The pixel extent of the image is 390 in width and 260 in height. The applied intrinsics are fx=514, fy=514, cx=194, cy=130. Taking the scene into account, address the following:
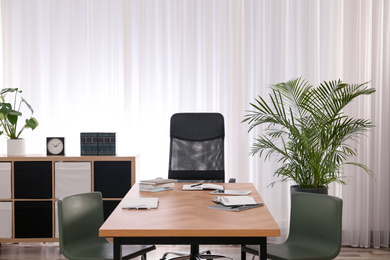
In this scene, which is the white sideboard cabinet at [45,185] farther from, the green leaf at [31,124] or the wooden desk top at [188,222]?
the wooden desk top at [188,222]

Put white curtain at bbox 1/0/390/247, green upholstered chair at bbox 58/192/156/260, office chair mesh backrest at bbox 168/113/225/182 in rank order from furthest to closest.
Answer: white curtain at bbox 1/0/390/247 < office chair mesh backrest at bbox 168/113/225/182 < green upholstered chair at bbox 58/192/156/260

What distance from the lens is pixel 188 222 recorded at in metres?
2.56

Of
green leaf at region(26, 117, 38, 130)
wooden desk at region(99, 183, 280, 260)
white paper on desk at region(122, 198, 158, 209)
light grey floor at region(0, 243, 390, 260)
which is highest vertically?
green leaf at region(26, 117, 38, 130)

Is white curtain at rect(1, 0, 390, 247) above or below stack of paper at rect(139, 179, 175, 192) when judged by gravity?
above

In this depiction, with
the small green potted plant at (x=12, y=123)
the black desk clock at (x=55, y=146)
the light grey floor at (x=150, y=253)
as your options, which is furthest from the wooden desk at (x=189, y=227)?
the small green potted plant at (x=12, y=123)

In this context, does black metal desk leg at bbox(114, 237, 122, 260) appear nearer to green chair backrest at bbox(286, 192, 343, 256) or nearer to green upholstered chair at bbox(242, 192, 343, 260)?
green upholstered chair at bbox(242, 192, 343, 260)

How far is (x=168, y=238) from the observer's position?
2.43m

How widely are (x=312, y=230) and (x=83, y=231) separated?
1.48m

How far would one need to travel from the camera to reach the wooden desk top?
2.40m

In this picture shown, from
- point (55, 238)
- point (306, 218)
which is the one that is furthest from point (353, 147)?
point (55, 238)

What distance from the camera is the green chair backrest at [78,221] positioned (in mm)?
3080

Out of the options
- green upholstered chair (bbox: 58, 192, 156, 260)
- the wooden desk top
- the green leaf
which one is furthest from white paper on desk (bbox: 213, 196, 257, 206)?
the green leaf

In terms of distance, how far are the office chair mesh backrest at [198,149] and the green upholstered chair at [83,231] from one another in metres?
1.26

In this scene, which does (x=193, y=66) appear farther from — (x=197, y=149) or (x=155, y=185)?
(x=155, y=185)
